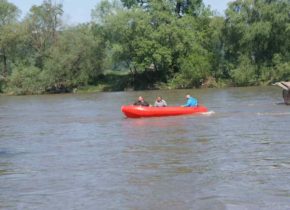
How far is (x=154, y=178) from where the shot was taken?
12.2 metres

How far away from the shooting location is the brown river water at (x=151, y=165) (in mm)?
10367

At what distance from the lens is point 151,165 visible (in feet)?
45.4

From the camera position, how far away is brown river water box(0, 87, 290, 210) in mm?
10367

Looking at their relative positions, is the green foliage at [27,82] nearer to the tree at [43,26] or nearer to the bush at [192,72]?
the tree at [43,26]

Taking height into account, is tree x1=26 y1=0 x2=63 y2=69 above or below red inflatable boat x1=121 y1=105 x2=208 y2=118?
above

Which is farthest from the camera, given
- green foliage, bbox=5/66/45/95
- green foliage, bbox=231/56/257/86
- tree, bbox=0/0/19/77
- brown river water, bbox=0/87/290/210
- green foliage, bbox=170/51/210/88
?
tree, bbox=0/0/19/77

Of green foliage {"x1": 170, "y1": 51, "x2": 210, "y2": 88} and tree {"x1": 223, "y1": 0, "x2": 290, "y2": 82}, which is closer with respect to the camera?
tree {"x1": 223, "y1": 0, "x2": 290, "y2": 82}

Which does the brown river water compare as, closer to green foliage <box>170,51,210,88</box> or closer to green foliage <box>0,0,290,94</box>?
green foliage <box>0,0,290,94</box>

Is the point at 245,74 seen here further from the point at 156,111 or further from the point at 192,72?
the point at 156,111

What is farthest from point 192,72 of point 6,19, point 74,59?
point 6,19

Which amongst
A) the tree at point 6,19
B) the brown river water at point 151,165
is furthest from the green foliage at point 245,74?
the brown river water at point 151,165

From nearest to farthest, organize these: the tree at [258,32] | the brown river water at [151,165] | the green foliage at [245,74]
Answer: the brown river water at [151,165], the tree at [258,32], the green foliage at [245,74]

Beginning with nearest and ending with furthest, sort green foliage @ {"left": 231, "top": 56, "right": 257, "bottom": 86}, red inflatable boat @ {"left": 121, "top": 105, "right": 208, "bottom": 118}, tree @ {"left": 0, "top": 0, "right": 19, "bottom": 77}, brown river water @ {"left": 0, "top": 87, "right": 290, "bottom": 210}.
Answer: brown river water @ {"left": 0, "top": 87, "right": 290, "bottom": 210}, red inflatable boat @ {"left": 121, "top": 105, "right": 208, "bottom": 118}, green foliage @ {"left": 231, "top": 56, "right": 257, "bottom": 86}, tree @ {"left": 0, "top": 0, "right": 19, "bottom": 77}

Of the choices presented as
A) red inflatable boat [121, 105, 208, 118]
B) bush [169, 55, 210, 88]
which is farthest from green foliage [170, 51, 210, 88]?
red inflatable boat [121, 105, 208, 118]
